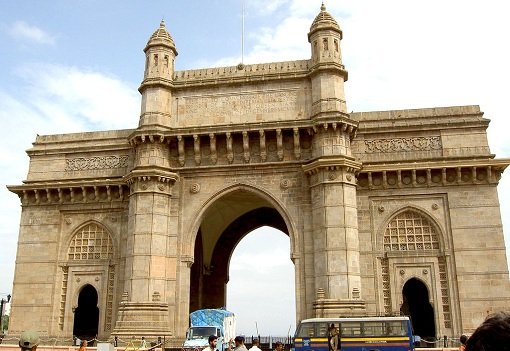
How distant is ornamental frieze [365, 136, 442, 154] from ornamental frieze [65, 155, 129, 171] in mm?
12306

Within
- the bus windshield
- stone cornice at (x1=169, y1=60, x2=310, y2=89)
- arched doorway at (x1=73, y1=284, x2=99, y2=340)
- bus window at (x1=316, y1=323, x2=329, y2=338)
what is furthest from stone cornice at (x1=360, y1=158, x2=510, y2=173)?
arched doorway at (x1=73, y1=284, x2=99, y2=340)

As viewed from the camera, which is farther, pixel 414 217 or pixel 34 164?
pixel 34 164

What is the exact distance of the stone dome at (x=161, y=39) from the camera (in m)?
26.8

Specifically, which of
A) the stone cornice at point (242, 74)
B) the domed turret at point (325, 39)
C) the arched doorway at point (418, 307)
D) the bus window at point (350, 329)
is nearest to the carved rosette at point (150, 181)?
the stone cornice at point (242, 74)

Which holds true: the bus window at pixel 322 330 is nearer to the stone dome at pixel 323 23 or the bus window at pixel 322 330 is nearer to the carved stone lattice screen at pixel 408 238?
the carved stone lattice screen at pixel 408 238

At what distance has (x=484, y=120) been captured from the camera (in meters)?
25.0

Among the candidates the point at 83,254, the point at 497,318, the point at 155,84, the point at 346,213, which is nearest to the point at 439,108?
the point at 346,213

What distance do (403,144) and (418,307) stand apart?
7975mm

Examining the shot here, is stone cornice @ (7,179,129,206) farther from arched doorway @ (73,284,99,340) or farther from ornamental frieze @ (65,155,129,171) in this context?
arched doorway @ (73,284,99,340)

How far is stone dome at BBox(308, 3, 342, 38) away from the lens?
2550 centimetres

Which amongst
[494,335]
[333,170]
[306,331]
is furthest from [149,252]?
[494,335]

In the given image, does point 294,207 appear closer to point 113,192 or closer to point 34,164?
point 113,192

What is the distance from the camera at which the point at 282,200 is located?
24406mm

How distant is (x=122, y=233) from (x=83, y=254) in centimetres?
240
